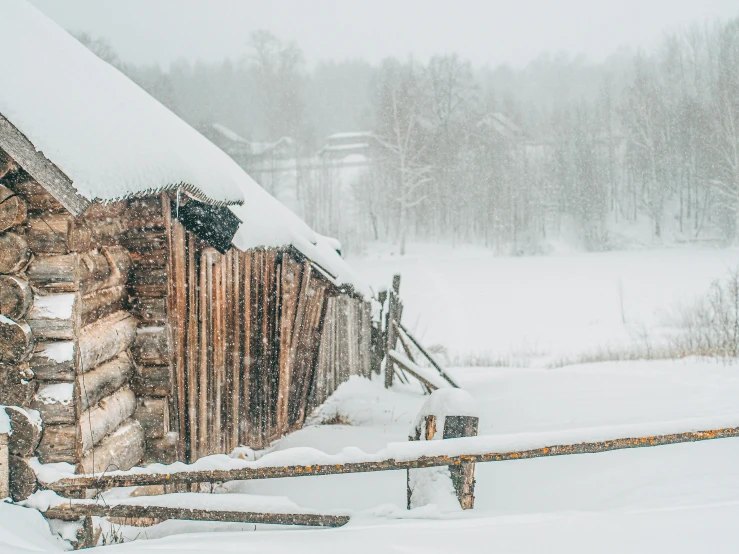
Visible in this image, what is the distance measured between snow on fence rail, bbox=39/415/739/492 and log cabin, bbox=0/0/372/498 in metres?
0.87

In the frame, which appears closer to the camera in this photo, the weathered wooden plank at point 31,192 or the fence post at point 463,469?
the fence post at point 463,469

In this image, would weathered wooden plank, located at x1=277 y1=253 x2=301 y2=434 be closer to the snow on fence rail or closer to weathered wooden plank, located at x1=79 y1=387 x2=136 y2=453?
weathered wooden plank, located at x1=79 y1=387 x2=136 y2=453

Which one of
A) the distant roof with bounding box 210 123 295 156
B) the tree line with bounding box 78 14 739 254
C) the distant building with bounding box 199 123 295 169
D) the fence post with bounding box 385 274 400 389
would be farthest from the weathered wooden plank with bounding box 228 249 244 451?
the distant roof with bounding box 210 123 295 156

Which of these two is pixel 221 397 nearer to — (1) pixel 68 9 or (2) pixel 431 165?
(2) pixel 431 165

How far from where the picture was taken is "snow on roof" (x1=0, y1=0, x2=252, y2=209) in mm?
2479

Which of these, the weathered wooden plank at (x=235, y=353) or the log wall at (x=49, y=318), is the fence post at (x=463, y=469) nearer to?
the log wall at (x=49, y=318)

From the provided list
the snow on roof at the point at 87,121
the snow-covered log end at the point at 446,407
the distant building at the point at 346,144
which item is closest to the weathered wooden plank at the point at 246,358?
the snow on roof at the point at 87,121

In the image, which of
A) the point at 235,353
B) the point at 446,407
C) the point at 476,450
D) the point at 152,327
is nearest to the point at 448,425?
the point at 446,407

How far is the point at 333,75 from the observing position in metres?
72.5

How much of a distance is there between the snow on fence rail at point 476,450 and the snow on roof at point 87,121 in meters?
1.44

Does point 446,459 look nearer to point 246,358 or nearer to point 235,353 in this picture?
point 235,353

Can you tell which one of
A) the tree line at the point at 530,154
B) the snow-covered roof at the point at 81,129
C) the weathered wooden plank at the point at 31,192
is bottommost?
the weathered wooden plank at the point at 31,192

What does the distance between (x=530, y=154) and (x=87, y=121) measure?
48.9 m

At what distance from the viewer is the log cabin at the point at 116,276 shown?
261 cm
